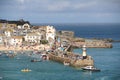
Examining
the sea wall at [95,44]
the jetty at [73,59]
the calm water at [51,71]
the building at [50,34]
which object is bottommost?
the sea wall at [95,44]

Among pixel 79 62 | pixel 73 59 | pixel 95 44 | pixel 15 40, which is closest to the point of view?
pixel 79 62

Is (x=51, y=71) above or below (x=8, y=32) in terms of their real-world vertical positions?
below

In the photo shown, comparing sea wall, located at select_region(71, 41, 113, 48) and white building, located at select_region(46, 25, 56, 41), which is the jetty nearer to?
white building, located at select_region(46, 25, 56, 41)

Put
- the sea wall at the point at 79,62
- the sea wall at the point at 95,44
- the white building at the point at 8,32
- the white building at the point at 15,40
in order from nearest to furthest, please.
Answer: the sea wall at the point at 79,62 → the white building at the point at 15,40 → the white building at the point at 8,32 → the sea wall at the point at 95,44

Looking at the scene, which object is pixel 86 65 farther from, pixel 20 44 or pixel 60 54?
pixel 20 44

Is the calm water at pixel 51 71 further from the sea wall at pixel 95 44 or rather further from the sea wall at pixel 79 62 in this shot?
the sea wall at pixel 95 44

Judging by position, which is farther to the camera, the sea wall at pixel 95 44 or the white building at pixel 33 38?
the sea wall at pixel 95 44

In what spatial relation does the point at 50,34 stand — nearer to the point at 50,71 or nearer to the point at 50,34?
the point at 50,34

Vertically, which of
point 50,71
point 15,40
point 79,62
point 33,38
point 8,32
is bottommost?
point 50,71

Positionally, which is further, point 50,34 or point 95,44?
point 95,44

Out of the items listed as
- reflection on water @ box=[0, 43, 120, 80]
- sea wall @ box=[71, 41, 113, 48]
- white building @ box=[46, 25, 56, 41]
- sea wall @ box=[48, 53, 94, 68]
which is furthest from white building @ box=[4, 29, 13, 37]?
sea wall @ box=[48, 53, 94, 68]

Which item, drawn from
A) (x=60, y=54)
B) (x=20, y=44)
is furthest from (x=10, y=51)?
(x=60, y=54)

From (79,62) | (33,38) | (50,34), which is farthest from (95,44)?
(79,62)

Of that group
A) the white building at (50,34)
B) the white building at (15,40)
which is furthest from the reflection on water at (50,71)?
the white building at (50,34)
